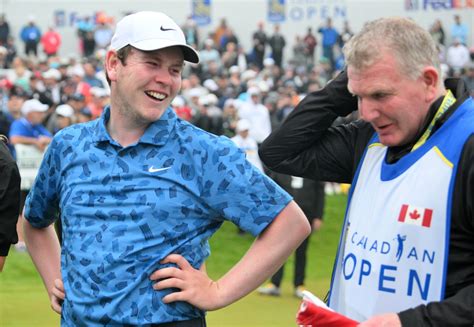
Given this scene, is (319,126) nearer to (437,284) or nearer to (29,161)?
(437,284)

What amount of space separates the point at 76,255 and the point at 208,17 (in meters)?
32.4

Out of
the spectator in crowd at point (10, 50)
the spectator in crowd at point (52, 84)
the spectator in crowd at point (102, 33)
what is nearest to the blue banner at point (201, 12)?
the spectator in crowd at point (102, 33)

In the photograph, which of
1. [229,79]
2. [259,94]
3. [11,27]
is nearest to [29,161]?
[259,94]

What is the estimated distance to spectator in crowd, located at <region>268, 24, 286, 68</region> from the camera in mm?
34125

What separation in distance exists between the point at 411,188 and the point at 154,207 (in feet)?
3.36

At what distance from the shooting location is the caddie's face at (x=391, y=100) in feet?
10.4

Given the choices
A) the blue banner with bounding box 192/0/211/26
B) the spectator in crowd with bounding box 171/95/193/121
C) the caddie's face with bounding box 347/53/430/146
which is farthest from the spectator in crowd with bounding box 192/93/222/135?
the caddie's face with bounding box 347/53/430/146

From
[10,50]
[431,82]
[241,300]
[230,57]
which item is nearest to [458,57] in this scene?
[230,57]

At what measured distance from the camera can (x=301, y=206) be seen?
12.6 metres

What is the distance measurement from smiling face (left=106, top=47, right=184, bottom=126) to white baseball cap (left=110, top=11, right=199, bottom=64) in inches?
1.8

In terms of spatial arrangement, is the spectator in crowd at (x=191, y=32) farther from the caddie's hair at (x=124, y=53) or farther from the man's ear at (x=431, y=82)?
the man's ear at (x=431, y=82)

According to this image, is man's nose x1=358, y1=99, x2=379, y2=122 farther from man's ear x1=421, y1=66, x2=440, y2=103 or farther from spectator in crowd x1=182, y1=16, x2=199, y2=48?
spectator in crowd x1=182, y1=16, x2=199, y2=48

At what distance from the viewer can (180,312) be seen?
3.81 metres

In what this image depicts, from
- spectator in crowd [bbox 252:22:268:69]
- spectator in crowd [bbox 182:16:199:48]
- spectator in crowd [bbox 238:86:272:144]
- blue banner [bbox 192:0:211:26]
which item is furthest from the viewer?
blue banner [bbox 192:0:211:26]
